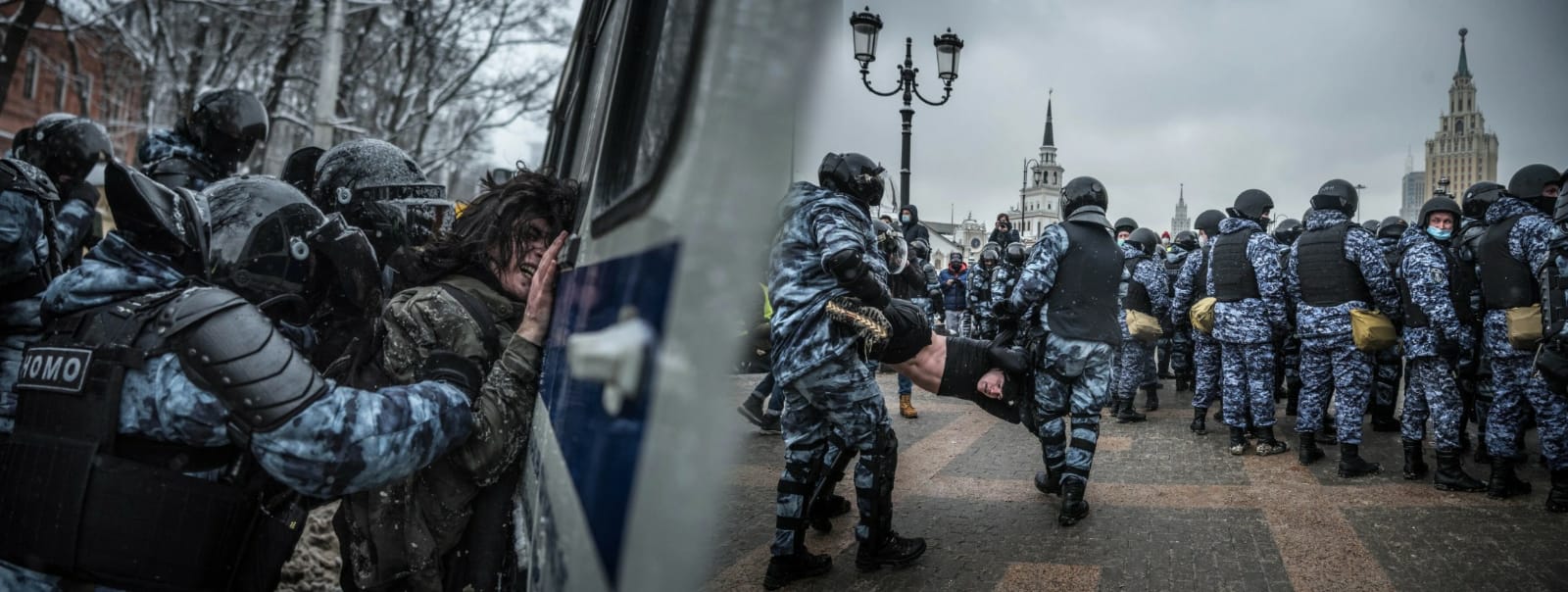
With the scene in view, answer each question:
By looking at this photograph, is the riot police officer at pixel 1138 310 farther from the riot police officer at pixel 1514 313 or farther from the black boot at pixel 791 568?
the black boot at pixel 791 568

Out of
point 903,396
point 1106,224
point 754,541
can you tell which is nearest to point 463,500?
point 754,541

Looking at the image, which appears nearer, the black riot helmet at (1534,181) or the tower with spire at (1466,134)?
the black riot helmet at (1534,181)

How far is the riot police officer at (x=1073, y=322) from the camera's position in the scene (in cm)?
468

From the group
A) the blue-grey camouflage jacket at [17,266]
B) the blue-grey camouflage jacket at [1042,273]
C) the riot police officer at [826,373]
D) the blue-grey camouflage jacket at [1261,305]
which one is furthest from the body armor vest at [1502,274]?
the blue-grey camouflage jacket at [17,266]

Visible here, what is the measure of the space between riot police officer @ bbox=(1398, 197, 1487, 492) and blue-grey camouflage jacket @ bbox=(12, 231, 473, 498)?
19.6 feet

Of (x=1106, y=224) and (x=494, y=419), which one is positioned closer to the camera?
(x=494, y=419)

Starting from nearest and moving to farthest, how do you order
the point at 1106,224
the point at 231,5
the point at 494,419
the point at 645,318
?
1. the point at 645,318
2. the point at 494,419
3. the point at 1106,224
4. the point at 231,5

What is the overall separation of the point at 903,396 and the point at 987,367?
207 inches

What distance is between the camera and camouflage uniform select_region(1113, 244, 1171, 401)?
775 centimetres

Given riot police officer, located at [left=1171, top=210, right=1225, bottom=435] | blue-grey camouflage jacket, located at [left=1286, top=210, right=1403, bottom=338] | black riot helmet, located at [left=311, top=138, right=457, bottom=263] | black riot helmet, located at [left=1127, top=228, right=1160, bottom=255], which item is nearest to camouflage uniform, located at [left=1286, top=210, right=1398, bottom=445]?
blue-grey camouflage jacket, located at [left=1286, top=210, right=1403, bottom=338]

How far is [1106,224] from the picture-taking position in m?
4.86

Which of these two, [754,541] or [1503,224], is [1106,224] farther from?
[754,541]

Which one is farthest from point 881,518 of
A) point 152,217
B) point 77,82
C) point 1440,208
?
point 77,82

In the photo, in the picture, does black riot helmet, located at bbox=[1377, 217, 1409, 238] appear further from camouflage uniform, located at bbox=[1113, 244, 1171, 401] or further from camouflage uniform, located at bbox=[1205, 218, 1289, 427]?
camouflage uniform, located at bbox=[1205, 218, 1289, 427]
